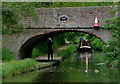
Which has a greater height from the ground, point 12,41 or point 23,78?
point 12,41

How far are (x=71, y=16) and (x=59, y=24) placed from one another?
92 centimetres

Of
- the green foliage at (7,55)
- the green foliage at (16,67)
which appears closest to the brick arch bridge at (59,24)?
the green foliage at (7,55)

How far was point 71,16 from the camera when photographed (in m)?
18.1

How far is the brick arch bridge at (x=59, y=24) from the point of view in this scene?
17.9 meters

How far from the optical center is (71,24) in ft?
59.4

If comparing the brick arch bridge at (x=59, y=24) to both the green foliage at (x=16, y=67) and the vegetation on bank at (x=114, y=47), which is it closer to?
the vegetation on bank at (x=114, y=47)

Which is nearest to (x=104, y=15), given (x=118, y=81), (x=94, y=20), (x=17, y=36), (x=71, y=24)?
(x=94, y=20)

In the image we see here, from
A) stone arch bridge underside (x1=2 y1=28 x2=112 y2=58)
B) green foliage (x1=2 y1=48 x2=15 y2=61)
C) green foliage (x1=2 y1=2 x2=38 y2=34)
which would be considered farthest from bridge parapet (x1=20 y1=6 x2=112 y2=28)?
green foliage (x1=2 y1=48 x2=15 y2=61)

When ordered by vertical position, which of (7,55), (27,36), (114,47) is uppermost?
(27,36)

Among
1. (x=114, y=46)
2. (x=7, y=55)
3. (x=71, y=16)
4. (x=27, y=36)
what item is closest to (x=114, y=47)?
(x=114, y=46)

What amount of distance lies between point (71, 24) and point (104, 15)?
6.97 ft

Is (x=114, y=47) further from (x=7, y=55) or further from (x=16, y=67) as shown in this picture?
(x=7, y=55)

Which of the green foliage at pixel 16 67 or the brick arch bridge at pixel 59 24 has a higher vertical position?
the brick arch bridge at pixel 59 24

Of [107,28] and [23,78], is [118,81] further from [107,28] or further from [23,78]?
[107,28]
